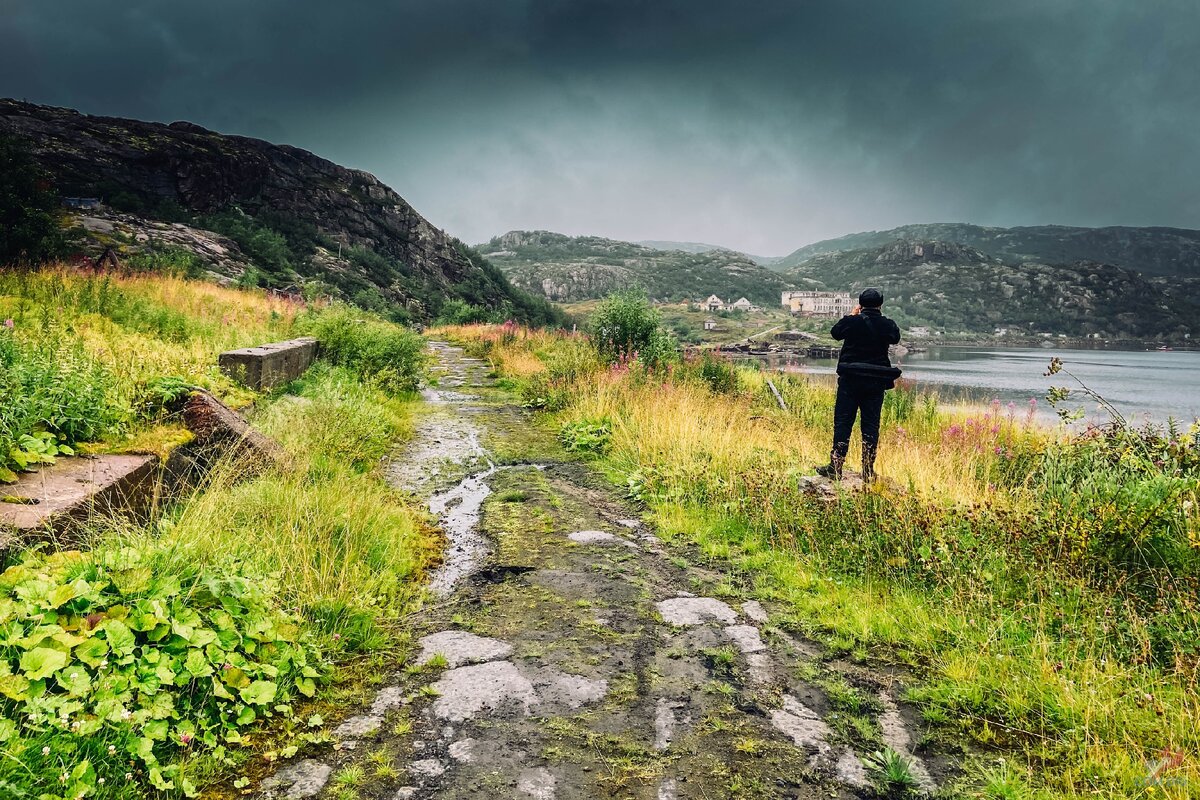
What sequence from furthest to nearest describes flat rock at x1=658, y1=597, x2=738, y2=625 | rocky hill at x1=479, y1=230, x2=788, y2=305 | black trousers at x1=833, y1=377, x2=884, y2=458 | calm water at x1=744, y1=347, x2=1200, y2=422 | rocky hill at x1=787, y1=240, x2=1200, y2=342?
rocky hill at x1=479, y1=230, x2=788, y2=305, rocky hill at x1=787, y1=240, x2=1200, y2=342, calm water at x1=744, y1=347, x2=1200, y2=422, black trousers at x1=833, y1=377, x2=884, y2=458, flat rock at x1=658, y1=597, x2=738, y2=625

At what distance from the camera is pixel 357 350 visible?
10508mm

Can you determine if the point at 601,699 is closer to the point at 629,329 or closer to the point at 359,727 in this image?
the point at 359,727

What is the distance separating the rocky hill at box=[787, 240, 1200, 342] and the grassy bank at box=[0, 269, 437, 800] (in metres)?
138

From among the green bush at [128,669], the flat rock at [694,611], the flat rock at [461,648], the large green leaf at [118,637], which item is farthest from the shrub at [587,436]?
the large green leaf at [118,637]

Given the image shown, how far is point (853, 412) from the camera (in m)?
5.75

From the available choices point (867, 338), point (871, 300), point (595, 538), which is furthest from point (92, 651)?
point (871, 300)

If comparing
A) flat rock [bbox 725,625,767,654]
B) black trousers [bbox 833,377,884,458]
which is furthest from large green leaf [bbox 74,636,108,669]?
black trousers [bbox 833,377,884,458]

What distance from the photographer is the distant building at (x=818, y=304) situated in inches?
4641

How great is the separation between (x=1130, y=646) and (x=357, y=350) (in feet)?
36.0

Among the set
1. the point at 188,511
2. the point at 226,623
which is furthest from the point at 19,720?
the point at 188,511

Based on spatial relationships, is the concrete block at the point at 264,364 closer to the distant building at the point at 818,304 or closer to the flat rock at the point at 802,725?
the flat rock at the point at 802,725

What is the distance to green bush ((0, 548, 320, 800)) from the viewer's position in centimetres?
171

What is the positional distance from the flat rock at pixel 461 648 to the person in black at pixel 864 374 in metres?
3.83

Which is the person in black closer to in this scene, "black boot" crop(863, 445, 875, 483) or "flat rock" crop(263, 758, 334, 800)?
"black boot" crop(863, 445, 875, 483)
